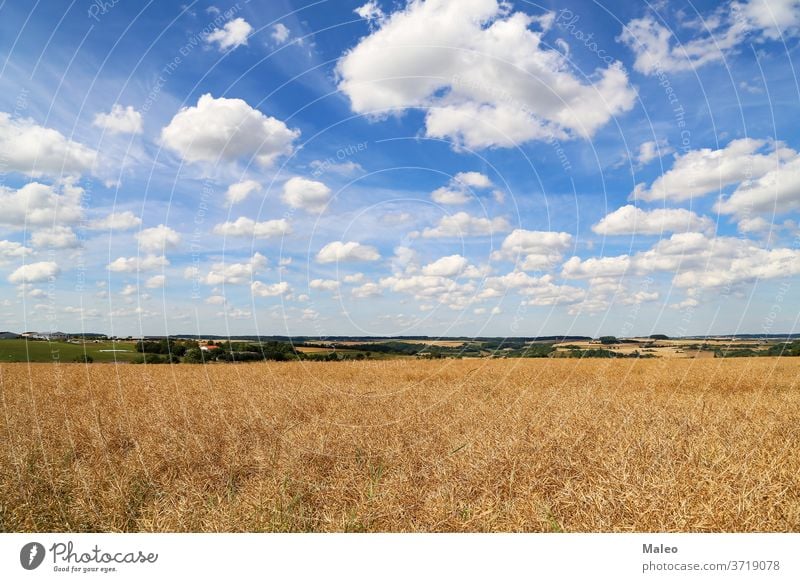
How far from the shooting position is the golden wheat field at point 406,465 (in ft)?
17.2

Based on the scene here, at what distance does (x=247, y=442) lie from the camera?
8.87 m

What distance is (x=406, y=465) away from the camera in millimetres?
6887

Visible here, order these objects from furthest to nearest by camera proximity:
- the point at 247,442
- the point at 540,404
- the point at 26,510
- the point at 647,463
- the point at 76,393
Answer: the point at 76,393 → the point at 540,404 → the point at 247,442 → the point at 647,463 → the point at 26,510

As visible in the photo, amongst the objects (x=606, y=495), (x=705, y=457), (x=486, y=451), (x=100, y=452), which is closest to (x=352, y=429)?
(x=486, y=451)

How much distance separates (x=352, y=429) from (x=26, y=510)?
4.97 m

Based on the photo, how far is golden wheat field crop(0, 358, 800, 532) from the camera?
5234 mm

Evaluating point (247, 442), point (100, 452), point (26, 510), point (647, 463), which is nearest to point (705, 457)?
point (647, 463)

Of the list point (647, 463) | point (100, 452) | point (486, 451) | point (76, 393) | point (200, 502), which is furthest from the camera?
point (76, 393)

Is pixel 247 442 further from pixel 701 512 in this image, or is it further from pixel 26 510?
pixel 701 512
